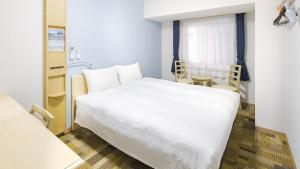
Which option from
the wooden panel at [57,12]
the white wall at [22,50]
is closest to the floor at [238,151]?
the white wall at [22,50]

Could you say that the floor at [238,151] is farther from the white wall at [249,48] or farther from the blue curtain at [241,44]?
the blue curtain at [241,44]

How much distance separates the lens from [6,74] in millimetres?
1917

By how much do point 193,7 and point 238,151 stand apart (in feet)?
8.89

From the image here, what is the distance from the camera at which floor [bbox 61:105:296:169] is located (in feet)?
6.16

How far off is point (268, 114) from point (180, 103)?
1.56 meters

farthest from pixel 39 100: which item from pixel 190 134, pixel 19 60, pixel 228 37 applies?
pixel 228 37

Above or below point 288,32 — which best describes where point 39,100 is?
below

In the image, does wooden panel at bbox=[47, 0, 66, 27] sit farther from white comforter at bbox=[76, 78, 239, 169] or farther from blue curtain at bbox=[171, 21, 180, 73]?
blue curtain at bbox=[171, 21, 180, 73]

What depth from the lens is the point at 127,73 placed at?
10.9ft

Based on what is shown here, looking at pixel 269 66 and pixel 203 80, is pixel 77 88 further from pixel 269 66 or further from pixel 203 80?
pixel 269 66

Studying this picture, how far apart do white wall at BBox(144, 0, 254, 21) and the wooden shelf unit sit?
83.6 inches

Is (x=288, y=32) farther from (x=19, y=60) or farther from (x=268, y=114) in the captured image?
(x=19, y=60)

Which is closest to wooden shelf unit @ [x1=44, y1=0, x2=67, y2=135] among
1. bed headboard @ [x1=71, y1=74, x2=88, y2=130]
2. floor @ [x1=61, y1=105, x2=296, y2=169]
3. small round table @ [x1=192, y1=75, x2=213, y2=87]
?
bed headboard @ [x1=71, y1=74, x2=88, y2=130]

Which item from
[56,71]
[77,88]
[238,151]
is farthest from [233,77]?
[56,71]
